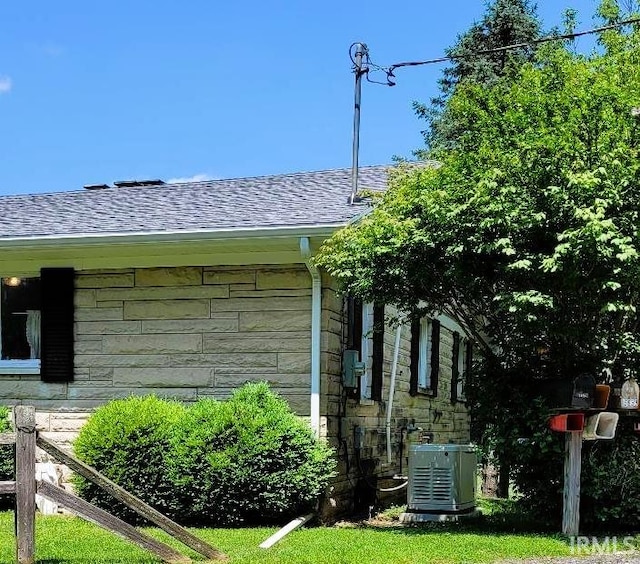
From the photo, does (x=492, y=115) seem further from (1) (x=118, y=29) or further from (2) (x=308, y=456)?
(1) (x=118, y=29)

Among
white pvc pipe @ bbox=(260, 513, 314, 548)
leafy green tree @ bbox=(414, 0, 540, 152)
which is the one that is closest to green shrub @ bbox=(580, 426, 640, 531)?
white pvc pipe @ bbox=(260, 513, 314, 548)

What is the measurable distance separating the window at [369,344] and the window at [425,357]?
73.3 inches

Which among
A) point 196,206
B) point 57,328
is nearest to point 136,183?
point 196,206

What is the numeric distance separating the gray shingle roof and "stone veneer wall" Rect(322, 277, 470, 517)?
3.31ft

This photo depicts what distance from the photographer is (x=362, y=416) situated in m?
10.5

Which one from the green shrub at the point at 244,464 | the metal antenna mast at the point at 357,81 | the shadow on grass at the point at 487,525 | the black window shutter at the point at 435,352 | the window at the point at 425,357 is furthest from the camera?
the black window shutter at the point at 435,352

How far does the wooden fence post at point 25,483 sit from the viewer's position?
18.9 ft

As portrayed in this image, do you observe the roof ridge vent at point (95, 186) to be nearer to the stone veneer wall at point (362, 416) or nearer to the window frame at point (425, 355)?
the window frame at point (425, 355)

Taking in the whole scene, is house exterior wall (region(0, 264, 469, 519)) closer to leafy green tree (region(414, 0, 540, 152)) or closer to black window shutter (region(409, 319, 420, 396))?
black window shutter (region(409, 319, 420, 396))

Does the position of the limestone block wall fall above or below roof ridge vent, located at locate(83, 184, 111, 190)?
below

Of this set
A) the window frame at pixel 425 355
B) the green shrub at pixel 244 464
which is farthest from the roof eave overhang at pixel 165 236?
the window frame at pixel 425 355

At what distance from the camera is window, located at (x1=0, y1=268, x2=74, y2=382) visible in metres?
9.86

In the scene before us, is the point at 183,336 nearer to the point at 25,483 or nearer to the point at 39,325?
the point at 39,325

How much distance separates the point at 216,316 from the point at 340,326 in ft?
4.45
